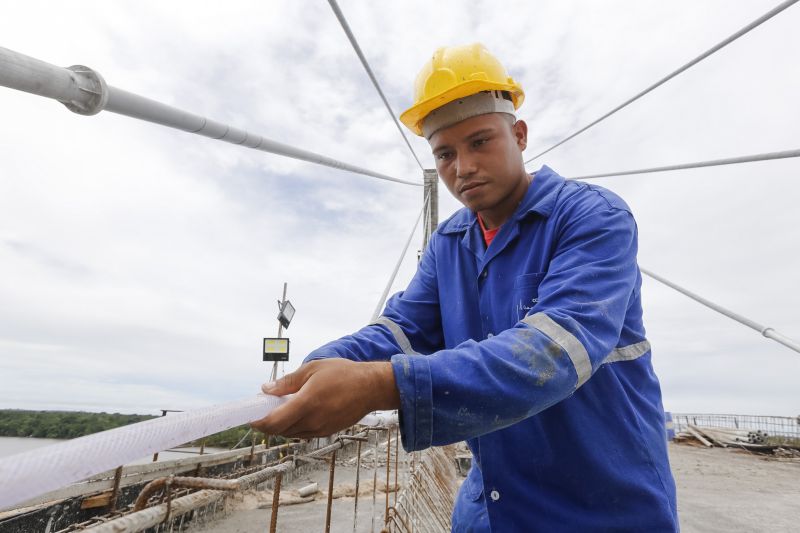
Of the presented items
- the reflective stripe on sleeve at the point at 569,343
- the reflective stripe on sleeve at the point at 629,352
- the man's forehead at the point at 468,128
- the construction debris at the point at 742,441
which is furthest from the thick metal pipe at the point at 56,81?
the construction debris at the point at 742,441

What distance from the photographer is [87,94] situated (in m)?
2.34

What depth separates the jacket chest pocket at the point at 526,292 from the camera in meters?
1.41

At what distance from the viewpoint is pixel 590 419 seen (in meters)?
1.32

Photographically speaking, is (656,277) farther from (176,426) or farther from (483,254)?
(176,426)

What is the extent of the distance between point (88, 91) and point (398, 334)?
6.11 feet

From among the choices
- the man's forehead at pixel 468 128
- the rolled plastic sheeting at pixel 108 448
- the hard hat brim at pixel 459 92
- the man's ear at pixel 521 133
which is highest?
the hard hat brim at pixel 459 92

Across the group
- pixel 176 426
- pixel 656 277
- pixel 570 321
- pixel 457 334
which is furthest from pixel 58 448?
pixel 656 277

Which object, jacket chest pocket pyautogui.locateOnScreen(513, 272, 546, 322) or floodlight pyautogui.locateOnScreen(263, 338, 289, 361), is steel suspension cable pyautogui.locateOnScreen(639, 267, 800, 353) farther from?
floodlight pyautogui.locateOnScreen(263, 338, 289, 361)

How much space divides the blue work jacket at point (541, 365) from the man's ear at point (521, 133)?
147 mm

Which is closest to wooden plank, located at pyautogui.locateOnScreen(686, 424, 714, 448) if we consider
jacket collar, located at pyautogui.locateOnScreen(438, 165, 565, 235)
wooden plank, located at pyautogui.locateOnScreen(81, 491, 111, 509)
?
wooden plank, located at pyautogui.locateOnScreen(81, 491, 111, 509)

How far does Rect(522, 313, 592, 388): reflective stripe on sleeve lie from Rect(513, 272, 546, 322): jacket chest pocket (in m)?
0.48

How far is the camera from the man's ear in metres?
1.72

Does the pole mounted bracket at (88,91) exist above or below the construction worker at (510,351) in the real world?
above

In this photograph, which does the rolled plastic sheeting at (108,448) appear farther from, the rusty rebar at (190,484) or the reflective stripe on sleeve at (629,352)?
the reflective stripe on sleeve at (629,352)
